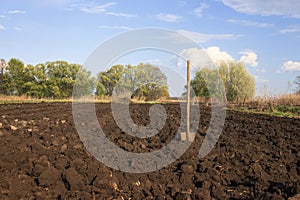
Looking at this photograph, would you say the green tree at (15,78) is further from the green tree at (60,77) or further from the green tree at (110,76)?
the green tree at (110,76)

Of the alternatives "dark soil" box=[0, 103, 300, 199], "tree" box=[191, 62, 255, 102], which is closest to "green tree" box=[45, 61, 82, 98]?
"tree" box=[191, 62, 255, 102]

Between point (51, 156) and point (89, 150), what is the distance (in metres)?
1.10

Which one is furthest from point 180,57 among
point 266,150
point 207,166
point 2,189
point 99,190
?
point 2,189

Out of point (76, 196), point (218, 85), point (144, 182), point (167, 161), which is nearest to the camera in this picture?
point (76, 196)

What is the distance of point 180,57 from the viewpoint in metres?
9.31

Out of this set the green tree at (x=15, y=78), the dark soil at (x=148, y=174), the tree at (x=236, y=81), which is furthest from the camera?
the green tree at (x=15, y=78)

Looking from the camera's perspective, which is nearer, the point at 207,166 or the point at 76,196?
the point at 76,196

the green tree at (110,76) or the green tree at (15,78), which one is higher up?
the green tree at (15,78)

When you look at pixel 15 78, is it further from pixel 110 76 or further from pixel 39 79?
pixel 110 76

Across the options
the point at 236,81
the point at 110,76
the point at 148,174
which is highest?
the point at 236,81

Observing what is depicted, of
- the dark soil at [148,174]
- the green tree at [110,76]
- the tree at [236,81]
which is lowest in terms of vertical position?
the dark soil at [148,174]

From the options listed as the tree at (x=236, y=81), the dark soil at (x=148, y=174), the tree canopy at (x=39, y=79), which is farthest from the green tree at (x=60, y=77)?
the dark soil at (x=148, y=174)

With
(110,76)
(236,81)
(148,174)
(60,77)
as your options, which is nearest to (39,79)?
(60,77)

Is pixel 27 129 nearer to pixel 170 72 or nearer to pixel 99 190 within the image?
pixel 170 72
